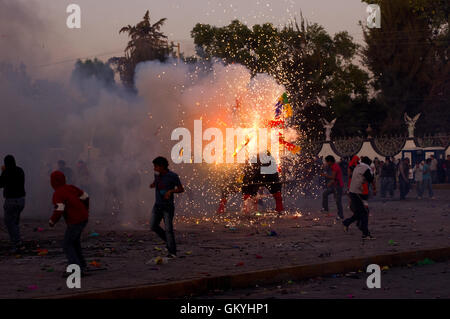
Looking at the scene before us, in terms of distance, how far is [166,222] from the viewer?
1171 cm

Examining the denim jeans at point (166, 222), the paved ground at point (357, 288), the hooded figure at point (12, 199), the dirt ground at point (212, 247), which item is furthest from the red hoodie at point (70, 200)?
the hooded figure at point (12, 199)

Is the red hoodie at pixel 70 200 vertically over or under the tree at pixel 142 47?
under

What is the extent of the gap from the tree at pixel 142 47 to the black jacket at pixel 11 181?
53866 millimetres

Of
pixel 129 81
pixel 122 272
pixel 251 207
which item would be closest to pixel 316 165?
pixel 251 207

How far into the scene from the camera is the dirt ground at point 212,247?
958cm

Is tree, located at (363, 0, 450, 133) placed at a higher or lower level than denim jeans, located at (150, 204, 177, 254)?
higher

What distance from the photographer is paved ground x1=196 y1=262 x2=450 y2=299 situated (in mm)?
8781

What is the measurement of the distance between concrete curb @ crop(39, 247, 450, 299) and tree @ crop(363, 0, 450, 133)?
46.3m

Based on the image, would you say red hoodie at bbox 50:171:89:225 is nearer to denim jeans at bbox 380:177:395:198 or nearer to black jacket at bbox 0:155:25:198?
black jacket at bbox 0:155:25:198

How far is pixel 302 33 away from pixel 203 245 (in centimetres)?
4581

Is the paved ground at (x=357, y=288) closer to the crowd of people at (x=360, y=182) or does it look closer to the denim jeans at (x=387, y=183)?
the crowd of people at (x=360, y=182)

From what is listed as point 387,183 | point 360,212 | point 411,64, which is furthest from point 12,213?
point 411,64

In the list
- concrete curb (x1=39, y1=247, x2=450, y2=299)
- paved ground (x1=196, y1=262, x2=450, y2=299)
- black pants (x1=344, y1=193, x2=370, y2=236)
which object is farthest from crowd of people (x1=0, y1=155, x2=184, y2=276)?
black pants (x1=344, y1=193, x2=370, y2=236)

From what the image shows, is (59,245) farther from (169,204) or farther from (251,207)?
(251,207)
